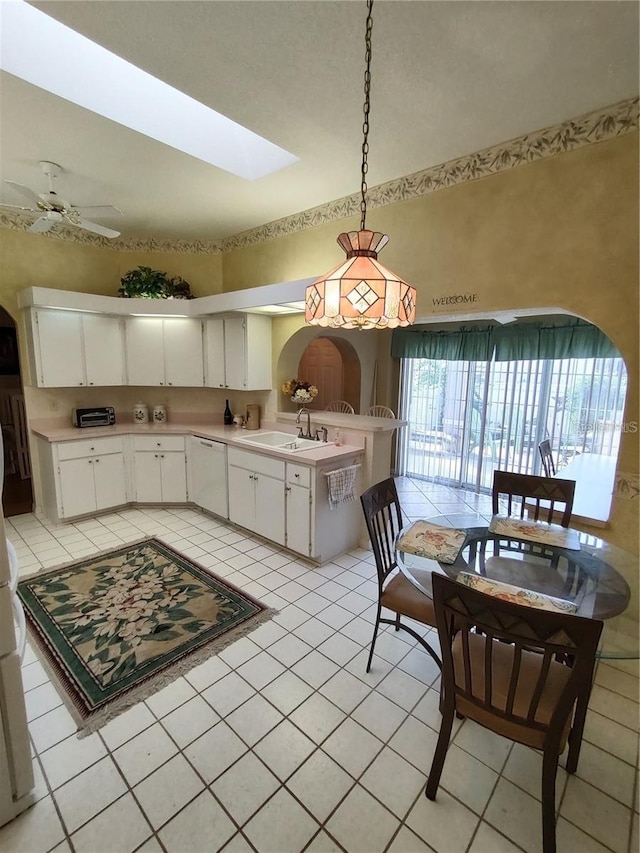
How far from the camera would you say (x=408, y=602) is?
1984mm

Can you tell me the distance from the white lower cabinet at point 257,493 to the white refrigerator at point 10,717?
81.2 inches

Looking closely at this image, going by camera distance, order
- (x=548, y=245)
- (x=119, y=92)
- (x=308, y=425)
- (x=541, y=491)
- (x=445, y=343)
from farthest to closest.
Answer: (x=445, y=343), (x=308, y=425), (x=541, y=491), (x=548, y=245), (x=119, y=92)

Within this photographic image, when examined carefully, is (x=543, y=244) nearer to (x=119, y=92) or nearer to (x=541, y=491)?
(x=541, y=491)

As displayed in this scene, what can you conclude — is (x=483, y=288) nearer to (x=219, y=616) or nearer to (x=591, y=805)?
(x=591, y=805)

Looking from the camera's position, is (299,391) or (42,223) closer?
(42,223)

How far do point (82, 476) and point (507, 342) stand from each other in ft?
16.6

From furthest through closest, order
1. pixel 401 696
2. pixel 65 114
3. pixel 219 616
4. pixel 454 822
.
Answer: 1. pixel 219 616
2. pixel 65 114
3. pixel 401 696
4. pixel 454 822

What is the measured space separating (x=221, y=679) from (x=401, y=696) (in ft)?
3.08

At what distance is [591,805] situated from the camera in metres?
1.49

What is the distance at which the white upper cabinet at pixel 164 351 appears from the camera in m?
4.36

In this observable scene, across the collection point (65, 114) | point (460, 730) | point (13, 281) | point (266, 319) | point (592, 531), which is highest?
point (65, 114)

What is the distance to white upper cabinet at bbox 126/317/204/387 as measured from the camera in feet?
14.3

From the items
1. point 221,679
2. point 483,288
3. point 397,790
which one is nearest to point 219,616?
point 221,679

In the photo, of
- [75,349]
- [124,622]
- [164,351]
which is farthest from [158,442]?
[124,622]
